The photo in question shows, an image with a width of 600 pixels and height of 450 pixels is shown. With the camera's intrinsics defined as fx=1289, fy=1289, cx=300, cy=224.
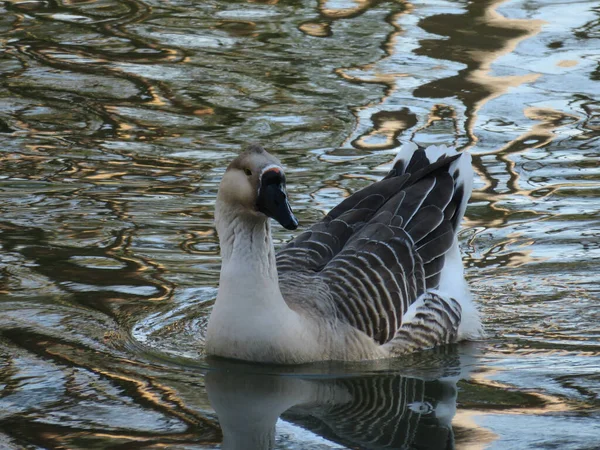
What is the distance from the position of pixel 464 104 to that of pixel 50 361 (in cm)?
639

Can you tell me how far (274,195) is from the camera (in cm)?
→ 614

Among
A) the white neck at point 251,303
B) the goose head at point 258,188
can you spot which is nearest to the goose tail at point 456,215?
the white neck at point 251,303

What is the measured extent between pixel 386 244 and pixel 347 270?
331mm

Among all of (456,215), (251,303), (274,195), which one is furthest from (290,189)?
(274,195)

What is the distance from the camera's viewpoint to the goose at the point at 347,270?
634 cm

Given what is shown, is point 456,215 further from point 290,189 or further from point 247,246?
point 290,189

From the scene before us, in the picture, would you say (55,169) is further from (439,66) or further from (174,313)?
(439,66)

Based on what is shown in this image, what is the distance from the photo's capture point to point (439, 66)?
1332 cm

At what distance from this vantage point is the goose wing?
686cm

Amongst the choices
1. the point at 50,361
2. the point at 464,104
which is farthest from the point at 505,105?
the point at 50,361

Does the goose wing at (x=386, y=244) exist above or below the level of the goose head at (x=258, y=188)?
below

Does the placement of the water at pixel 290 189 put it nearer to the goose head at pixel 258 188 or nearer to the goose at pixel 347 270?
the goose at pixel 347 270

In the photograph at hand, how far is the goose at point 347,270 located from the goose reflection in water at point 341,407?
19 centimetres

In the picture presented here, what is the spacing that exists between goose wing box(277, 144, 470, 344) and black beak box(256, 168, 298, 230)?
2.73ft
